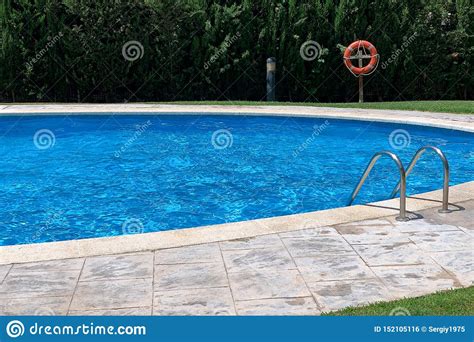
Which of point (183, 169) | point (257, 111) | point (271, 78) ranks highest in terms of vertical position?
point (271, 78)

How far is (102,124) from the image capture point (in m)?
16.4

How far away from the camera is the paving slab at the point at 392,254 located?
221 inches

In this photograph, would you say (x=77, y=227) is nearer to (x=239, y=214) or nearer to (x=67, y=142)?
(x=239, y=214)

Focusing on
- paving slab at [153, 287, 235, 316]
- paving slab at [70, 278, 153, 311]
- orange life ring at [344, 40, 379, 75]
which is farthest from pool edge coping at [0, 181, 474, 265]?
orange life ring at [344, 40, 379, 75]

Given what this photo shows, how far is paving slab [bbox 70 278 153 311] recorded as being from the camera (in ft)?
15.4

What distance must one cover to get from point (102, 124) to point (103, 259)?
36.3ft

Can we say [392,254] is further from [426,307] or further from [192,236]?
[192,236]

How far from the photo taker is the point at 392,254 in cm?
581

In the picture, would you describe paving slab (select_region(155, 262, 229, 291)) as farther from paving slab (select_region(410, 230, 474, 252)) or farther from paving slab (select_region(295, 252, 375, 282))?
paving slab (select_region(410, 230, 474, 252))

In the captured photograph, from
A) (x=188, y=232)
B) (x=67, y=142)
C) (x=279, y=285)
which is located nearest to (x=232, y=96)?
(x=67, y=142)

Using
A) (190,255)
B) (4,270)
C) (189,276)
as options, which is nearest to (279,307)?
(189,276)

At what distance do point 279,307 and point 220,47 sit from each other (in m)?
16.1

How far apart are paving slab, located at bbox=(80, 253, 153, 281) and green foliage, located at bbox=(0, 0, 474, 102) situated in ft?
48.4

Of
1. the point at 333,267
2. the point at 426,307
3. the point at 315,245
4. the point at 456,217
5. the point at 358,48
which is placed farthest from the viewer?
the point at 358,48
